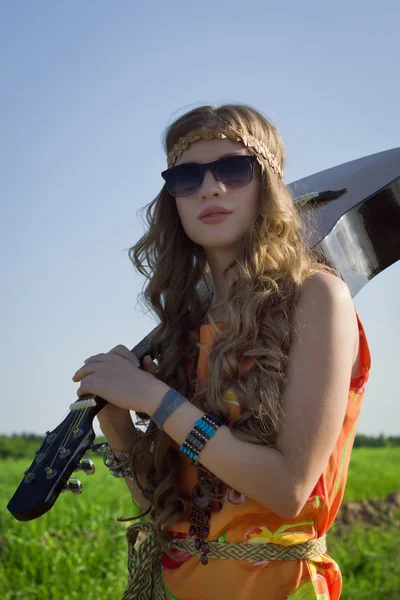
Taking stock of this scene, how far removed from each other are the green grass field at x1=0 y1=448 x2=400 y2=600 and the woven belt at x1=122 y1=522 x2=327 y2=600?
2.92 meters

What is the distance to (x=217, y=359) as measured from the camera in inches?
87.5

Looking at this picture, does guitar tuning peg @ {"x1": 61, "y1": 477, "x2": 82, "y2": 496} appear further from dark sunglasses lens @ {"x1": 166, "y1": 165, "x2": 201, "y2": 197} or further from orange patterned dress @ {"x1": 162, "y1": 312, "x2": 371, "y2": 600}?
dark sunglasses lens @ {"x1": 166, "y1": 165, "x2": 201, "y2": 197}

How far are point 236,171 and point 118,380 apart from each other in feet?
2.64

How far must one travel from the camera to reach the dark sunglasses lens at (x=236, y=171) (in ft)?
7.83

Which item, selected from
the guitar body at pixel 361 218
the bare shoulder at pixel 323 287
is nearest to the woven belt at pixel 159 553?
the bare shoulder at pixel 323 287

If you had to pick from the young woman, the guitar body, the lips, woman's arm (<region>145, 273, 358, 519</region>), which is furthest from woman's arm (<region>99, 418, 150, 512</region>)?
the guitar body

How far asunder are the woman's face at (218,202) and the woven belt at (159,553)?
985mm

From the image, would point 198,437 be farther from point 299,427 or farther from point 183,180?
point 183,180

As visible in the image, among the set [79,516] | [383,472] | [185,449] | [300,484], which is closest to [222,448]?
[185,449]

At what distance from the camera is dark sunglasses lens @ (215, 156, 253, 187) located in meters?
2.39

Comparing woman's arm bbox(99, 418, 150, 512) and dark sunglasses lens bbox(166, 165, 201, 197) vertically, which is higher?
dark sunglasses lens bbox(166, 165, 201, 197)

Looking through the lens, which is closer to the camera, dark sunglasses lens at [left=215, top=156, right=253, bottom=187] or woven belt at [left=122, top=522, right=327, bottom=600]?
woven belt at [left=122, top=522, right=327, bottom=600]

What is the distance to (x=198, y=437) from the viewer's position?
200cm

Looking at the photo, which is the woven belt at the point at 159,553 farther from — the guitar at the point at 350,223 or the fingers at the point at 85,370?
the fingers at the point at 85,370
